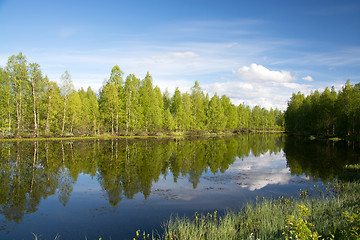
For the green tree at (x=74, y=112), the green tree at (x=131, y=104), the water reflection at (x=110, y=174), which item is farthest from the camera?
the green tree at (x=131, y=104)

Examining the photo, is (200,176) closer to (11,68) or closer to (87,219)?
(87,219)

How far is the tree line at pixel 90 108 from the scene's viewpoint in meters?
42.5

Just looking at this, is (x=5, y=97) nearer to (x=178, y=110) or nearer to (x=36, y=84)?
(x=36, y=84)

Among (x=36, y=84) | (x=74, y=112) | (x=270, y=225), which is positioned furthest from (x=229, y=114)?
(x=270, y=225)

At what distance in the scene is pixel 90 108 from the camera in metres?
54.9

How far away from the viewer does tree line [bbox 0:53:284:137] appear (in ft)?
139

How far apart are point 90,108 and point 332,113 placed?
6765cm

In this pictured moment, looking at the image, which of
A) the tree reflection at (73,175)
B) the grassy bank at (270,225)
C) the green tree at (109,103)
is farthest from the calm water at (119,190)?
the green tree at (109,103)

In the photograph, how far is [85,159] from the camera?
2358 cm

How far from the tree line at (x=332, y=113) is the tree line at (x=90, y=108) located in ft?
102

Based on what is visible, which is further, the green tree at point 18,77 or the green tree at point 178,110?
the green tree at point 178,110

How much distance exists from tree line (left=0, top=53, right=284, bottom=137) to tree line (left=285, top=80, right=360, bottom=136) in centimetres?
3119

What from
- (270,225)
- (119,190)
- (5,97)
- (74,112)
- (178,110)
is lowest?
(119,190)

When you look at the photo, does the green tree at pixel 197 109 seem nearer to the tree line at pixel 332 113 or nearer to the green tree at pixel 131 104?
the green tree at pixel 131 104
